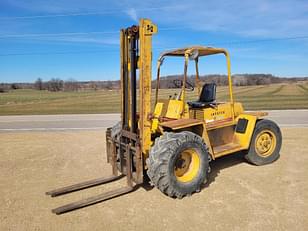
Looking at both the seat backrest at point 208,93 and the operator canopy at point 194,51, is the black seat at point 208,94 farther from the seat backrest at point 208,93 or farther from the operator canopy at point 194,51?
the operator canopy at point 194,51

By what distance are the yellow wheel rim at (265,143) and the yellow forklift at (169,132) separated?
0.08 feet

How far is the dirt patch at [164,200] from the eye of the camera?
13.4 ft

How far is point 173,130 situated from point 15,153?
529 centimetres

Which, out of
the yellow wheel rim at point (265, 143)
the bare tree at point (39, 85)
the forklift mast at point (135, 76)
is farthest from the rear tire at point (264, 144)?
the bare tree at point (39, 85)

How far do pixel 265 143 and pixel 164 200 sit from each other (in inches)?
129

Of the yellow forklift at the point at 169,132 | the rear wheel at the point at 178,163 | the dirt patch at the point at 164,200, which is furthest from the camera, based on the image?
the yellow forklift at the point at 169,132

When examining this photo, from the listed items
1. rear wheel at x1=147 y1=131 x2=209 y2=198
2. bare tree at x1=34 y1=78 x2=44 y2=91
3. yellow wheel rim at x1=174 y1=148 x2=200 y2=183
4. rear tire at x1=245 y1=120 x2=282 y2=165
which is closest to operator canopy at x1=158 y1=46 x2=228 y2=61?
rear wheel at x1=147 y1=131 x2=209 y2=198

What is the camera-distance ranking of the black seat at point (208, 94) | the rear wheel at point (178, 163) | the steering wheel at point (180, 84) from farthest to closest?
1. the black seat at point (208, 94)
2. the steering wheel at point (180, 84)
3. the rear wheel at point (178, 163)

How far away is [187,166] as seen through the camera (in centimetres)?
529

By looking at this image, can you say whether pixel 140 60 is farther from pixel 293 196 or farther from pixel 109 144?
pixel 293 196

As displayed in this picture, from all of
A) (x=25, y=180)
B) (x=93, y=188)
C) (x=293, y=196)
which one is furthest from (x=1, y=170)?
(x=293, y=196)

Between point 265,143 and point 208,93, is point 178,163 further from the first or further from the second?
point 265,143

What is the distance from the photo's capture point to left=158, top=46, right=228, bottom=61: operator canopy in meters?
5.53

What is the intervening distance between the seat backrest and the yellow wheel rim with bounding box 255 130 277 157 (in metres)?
1.51
